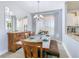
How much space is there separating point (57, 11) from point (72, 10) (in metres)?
1.84

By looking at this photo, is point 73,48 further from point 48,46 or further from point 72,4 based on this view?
point 72,4

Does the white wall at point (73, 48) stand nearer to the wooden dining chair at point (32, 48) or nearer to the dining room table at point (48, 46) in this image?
the dining room table at point (48, 46)

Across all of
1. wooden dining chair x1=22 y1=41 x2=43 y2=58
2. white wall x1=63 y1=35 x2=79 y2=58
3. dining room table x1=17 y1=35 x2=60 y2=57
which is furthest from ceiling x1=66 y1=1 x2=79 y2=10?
wooden dining chair x1=22 y1=41 x2=43 y2=58

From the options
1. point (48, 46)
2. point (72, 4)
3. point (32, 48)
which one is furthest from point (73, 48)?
point (72, 4)

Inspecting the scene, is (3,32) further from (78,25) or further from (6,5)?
(78,25)

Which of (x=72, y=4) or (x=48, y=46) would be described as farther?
(x=72, y=4)

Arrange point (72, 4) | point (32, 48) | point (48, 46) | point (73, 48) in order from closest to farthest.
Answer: point (32, 48) → point (48, 46) → point (73, 48) → point (72, 4)

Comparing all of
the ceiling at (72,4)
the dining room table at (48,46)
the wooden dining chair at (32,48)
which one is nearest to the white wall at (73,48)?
the dining room table at (48,46)

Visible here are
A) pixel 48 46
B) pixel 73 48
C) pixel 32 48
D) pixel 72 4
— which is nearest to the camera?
pixel 32 48

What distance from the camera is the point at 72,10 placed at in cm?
659

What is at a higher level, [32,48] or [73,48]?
[32,48]

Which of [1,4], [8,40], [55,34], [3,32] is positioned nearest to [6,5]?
[1,4]

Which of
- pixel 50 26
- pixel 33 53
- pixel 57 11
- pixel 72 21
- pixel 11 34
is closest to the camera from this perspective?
pixel 33 53

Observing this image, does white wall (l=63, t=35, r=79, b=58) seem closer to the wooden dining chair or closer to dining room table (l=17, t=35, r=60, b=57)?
dining room table (l=17, t=35, r=60, b=57)
